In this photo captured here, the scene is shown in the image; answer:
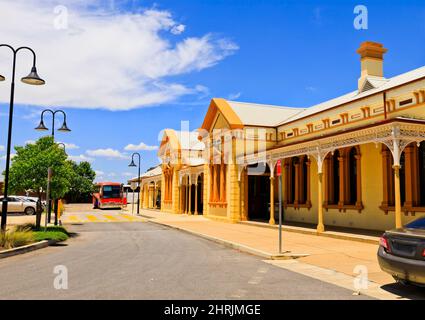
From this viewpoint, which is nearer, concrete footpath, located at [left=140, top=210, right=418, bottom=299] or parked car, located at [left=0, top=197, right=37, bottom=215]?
concrete footpath, located at [left=140, top=210, right=418, bottom=299]

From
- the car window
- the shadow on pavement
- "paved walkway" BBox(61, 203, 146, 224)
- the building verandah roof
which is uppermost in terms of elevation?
the building verandah roof

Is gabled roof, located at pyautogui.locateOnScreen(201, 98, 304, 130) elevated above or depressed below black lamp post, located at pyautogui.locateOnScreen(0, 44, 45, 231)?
above

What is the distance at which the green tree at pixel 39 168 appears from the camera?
16.5 m

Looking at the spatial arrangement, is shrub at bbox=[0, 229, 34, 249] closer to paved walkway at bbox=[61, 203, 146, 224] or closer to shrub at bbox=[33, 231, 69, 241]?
shrub at bbox=[33, 231, 69, 241]

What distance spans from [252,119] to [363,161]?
953cm

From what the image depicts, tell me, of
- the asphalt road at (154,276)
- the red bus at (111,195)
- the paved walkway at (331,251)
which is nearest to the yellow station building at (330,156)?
the paved walkway at (331,251)

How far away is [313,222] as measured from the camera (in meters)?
20.4

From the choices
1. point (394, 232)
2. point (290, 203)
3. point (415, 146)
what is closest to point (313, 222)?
point (290, 203)

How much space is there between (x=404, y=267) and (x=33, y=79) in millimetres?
11713

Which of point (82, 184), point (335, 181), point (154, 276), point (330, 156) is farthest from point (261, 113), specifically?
point (82, 184)

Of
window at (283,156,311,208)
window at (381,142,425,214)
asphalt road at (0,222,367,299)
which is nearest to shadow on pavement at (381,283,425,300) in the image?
asphalt road at (0,222,367,299)

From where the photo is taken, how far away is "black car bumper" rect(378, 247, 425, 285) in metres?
6.16

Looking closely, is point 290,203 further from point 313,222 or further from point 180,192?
point 180,192

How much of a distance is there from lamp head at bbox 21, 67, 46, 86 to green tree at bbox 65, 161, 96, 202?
66332 mm
